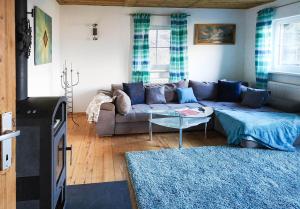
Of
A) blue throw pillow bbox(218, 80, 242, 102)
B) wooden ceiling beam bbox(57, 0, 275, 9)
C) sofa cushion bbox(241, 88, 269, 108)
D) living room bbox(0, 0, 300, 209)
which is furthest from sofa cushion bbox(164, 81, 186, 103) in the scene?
wooden ceiling beam bbox(57, 0, 275, 9)

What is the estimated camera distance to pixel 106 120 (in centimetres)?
455

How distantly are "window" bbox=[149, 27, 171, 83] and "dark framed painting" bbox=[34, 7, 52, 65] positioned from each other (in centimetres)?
234

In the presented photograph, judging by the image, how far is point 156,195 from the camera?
8.82 ft

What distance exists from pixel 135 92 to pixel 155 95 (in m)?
0.37

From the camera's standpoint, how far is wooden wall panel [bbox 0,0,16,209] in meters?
0.98

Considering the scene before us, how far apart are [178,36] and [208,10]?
865mm

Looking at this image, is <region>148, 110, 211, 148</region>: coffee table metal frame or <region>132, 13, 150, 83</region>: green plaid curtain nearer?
<region>148, 110, 211, 148</region>: coffee table metal frame

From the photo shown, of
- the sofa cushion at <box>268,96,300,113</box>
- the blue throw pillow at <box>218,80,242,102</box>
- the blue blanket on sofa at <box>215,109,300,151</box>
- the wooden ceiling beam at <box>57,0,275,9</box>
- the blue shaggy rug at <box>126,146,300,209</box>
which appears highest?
the wooden ceiling beam at <box>57,0,275,9</box>

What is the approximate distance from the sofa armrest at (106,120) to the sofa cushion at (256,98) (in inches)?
93.0

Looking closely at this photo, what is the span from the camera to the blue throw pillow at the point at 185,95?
544 cm

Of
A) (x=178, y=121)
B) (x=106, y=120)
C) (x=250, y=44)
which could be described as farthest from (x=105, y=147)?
(x=250, y=44)

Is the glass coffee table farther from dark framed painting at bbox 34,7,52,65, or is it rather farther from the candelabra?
the candelabra

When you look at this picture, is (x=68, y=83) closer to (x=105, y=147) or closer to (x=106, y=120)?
(x=106, y=120)

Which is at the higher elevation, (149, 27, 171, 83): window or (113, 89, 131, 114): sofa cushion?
(149, 27, 171, 83): window
